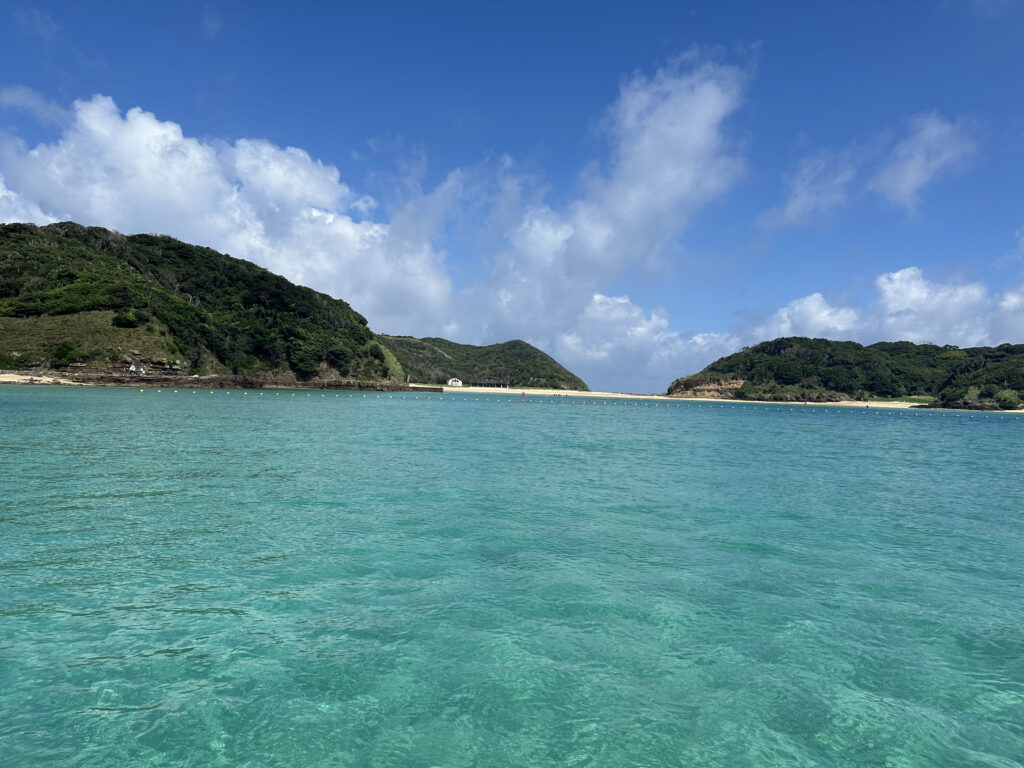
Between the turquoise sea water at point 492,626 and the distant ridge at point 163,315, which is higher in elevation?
the distant ridge at point 163,315

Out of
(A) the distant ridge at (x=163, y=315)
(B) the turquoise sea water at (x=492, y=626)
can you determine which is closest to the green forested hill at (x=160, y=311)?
(A) the distant ridge at (x=163, y=315)

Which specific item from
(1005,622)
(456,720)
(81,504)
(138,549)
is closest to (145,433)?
(81,504)

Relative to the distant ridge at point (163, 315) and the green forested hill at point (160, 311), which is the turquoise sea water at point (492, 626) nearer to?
the distant ridge at point (163, 315)

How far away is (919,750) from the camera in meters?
5.35

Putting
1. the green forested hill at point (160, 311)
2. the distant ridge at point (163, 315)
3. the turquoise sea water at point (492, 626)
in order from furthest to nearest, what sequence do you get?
the green forested hill at point (160, 311) < the distant ridge at point (163, 315) < the turquoise sea water at point (492, 626)

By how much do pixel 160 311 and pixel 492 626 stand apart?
133512mm

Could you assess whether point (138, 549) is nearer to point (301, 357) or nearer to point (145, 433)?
point (145, 433)

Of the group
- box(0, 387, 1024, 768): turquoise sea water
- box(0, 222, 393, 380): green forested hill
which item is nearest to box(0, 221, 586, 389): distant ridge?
box(0, 222, 393, 380): green forested hill

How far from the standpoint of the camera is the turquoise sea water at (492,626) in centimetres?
534

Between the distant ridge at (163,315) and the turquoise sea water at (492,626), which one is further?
the distant ridge at (163,315)

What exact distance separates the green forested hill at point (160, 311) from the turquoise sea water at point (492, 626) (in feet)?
350

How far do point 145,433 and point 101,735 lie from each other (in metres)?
30.1

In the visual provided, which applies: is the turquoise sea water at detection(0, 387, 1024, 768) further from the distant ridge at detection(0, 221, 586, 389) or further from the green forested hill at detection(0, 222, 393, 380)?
the green forested hill at detection(0, 222, 393, 380)

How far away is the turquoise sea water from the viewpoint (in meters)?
5.34
